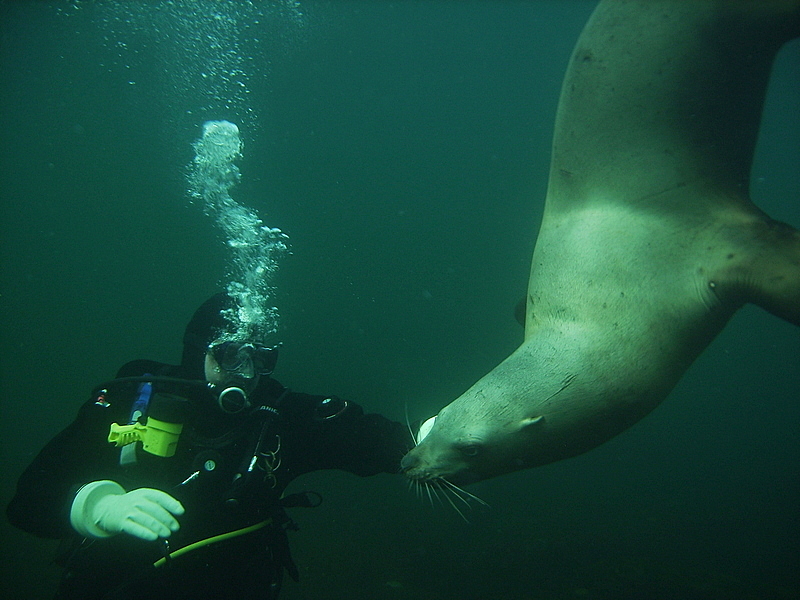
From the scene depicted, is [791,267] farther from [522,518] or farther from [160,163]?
[160,163]

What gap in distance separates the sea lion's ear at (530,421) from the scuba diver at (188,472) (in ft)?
3.06

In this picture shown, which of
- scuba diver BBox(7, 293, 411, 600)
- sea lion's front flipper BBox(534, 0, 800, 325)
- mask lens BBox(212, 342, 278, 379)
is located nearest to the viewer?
scuba diver BBox(7, 293, 411, 600)

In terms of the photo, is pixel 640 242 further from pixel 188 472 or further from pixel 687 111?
pixel 188 472

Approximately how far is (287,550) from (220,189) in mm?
19770

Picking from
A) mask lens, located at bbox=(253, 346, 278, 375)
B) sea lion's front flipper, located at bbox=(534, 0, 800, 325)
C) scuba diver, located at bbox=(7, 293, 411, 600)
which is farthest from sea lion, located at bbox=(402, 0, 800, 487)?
mask lens, located at bbox=(253, 346, 278, 375)

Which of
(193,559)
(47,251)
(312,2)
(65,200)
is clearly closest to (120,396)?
(193,559)

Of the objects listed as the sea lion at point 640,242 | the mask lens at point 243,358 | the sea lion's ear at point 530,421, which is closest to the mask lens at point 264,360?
the mask lens at point 243,358

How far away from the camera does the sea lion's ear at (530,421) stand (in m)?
2.14

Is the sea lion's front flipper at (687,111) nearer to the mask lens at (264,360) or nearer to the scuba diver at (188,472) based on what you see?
the scuba diver at (188,472)

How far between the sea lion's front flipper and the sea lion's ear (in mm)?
1021

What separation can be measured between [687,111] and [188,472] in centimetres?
327

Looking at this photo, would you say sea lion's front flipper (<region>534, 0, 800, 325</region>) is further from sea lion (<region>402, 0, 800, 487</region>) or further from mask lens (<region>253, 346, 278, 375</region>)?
mask lens (<region>253, 346, 278, 375</region>)

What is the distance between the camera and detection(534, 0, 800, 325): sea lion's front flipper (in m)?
2.21

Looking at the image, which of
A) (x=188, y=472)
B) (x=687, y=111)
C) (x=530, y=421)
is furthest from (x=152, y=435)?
(x=687, y=111)
